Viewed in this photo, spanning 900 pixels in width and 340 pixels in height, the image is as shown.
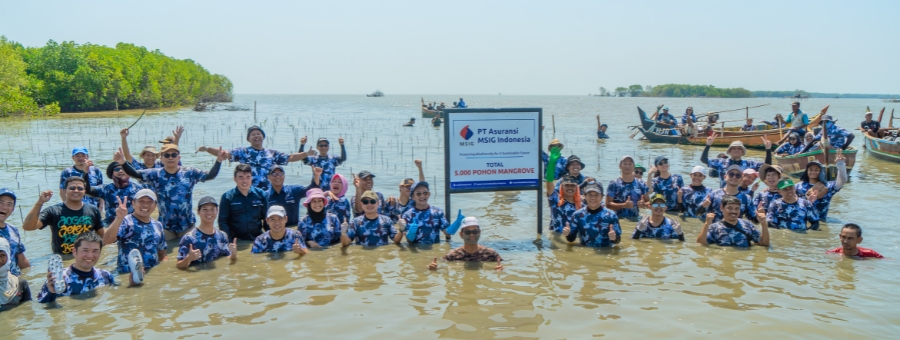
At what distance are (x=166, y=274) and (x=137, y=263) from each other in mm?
594

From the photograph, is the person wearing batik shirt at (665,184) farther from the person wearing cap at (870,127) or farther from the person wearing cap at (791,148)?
the person wearing cap at (870,127)

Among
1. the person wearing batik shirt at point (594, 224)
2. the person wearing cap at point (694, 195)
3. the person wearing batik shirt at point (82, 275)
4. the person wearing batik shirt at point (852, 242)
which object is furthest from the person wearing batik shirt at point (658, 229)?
the person wearing batik shirt at point (82, 275)

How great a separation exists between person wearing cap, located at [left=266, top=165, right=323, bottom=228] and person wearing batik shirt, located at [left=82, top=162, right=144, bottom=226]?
203 cm

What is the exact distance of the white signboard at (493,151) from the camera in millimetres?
9289

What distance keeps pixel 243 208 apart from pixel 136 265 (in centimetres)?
196

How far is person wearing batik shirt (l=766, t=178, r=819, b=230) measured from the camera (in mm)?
10211

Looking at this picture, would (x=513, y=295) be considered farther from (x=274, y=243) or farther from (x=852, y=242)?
(x=852, y=242)

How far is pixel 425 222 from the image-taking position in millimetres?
9133

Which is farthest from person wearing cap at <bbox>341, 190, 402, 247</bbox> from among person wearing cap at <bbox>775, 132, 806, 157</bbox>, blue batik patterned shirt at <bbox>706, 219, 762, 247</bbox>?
person wearing cap at <bbox>775, 132, 806, 157</bbox>

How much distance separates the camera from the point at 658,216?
9.23 meters

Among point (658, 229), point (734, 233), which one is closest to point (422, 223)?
point (658, 229)

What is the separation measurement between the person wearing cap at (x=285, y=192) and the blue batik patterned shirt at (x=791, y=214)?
284 inches

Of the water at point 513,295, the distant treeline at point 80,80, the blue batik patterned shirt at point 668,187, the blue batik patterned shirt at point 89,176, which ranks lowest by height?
the water at point 513,295

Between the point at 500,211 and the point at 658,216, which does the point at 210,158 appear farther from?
the point at 658,216
